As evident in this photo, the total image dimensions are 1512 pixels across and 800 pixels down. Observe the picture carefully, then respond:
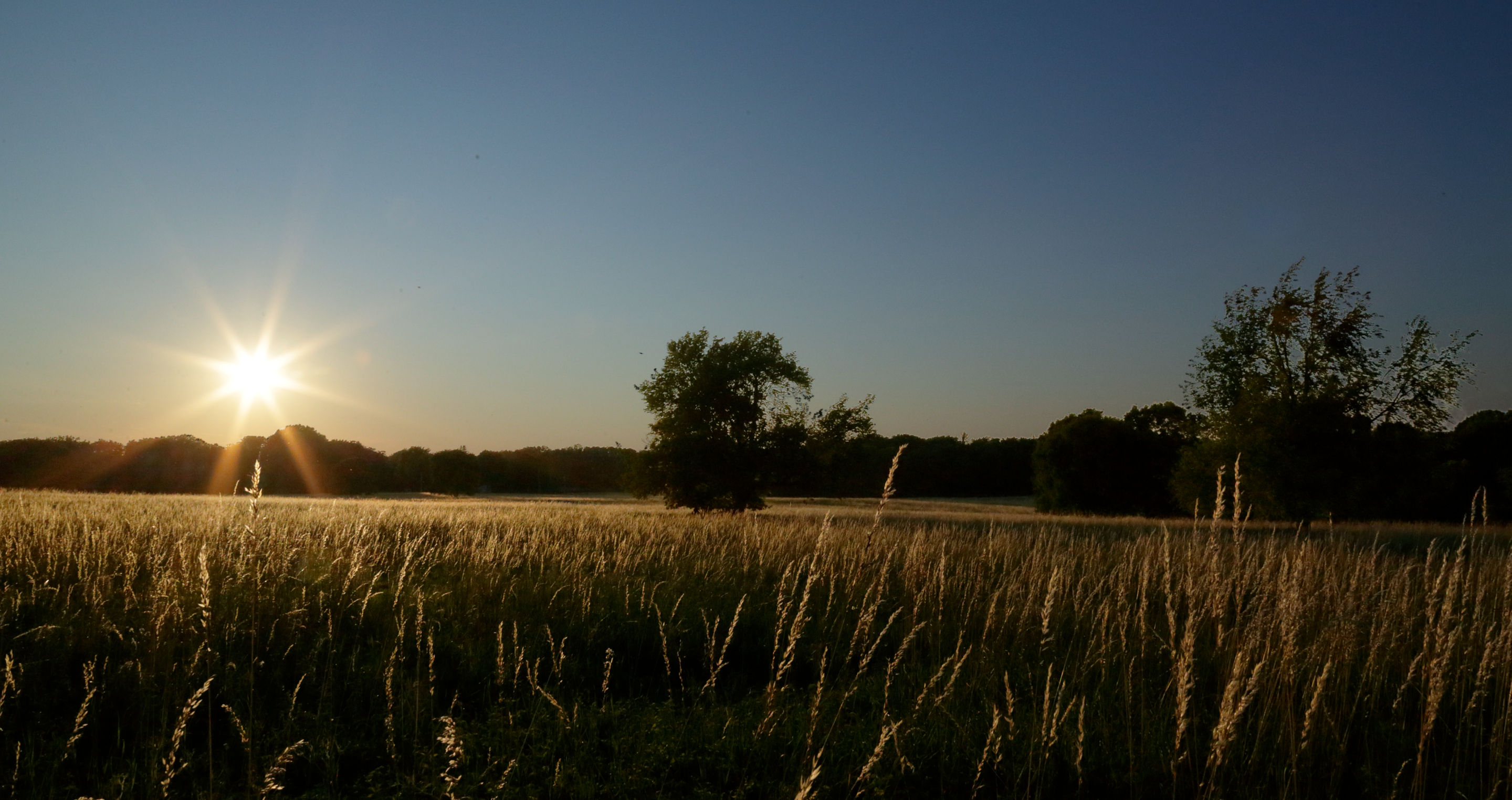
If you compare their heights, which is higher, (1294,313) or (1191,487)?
(1294,313)

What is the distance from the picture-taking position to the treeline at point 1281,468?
87.9ft

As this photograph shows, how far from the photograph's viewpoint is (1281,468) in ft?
88.4

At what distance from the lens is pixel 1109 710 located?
404 cm

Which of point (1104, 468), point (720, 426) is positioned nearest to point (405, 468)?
point (720, 426)

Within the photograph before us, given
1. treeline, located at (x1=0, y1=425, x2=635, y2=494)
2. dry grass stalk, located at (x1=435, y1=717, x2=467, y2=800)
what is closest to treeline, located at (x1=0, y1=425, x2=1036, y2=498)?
treeline, located at (x1=0, y1=425, x2=635, y2=494)

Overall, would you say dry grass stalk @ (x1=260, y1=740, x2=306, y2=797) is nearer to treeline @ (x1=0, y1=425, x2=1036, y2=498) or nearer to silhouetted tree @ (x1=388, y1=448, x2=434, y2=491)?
treeline @ (x1=0, y1=425, x2=1036, y2=498)

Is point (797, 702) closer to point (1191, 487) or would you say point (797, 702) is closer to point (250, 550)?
point (250, 550)

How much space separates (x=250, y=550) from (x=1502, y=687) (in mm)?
7186

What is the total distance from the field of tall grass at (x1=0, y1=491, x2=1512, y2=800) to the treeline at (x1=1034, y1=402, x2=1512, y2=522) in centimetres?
126

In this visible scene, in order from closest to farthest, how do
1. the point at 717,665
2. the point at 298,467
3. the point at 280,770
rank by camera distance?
the point at 280,770, the point at 717,665, the point at 298,467

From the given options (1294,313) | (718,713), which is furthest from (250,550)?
(1294,313)

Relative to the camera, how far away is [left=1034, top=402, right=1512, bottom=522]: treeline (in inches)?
1054

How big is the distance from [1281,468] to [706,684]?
3056 cm

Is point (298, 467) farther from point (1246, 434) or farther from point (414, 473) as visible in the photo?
point (1246, 434)
